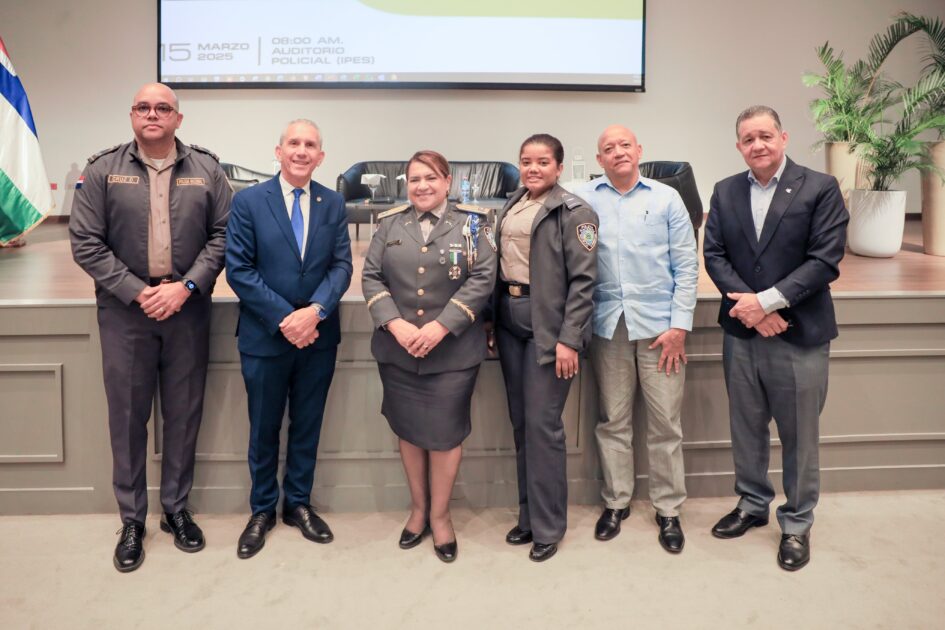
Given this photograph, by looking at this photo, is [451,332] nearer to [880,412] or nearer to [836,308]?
[836,308]

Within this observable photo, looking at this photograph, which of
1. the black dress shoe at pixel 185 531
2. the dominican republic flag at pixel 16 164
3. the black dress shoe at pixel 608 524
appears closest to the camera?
the black dress shoe at pixel 185 531

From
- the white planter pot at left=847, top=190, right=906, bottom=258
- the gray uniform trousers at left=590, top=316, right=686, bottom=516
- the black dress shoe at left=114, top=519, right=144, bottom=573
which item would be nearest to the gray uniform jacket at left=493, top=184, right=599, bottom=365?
the gray uniform trousers at left=590, top=316, right=686, bottom=516

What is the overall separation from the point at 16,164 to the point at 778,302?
4.59m

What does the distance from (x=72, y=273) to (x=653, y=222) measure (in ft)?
10.2

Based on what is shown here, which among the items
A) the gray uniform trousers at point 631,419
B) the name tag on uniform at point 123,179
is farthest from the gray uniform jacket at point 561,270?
the name tag on uniform at point 123,179

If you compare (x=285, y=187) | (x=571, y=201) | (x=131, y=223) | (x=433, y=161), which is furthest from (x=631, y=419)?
(x=131, y=223)

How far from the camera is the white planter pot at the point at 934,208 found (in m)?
5.03

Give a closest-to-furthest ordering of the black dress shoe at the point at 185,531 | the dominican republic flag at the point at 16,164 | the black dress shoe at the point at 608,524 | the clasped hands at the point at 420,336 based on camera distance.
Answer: the clasped hands at the point at 420,336 → the black dress shoe at the point at 185,531 → the black dress shoe at the point at 608,524 → the dominican republic flag at the point at 16,164

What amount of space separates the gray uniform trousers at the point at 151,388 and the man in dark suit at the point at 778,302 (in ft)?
6.05

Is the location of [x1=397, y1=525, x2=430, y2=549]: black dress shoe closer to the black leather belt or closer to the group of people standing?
the group of people standing

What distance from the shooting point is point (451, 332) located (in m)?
2.47

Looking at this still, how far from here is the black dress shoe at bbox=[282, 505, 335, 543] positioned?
2.75m

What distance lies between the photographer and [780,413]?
8.75 ft

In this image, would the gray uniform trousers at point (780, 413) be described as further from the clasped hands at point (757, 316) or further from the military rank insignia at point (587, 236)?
the military rank insignia at point (587, 236)
